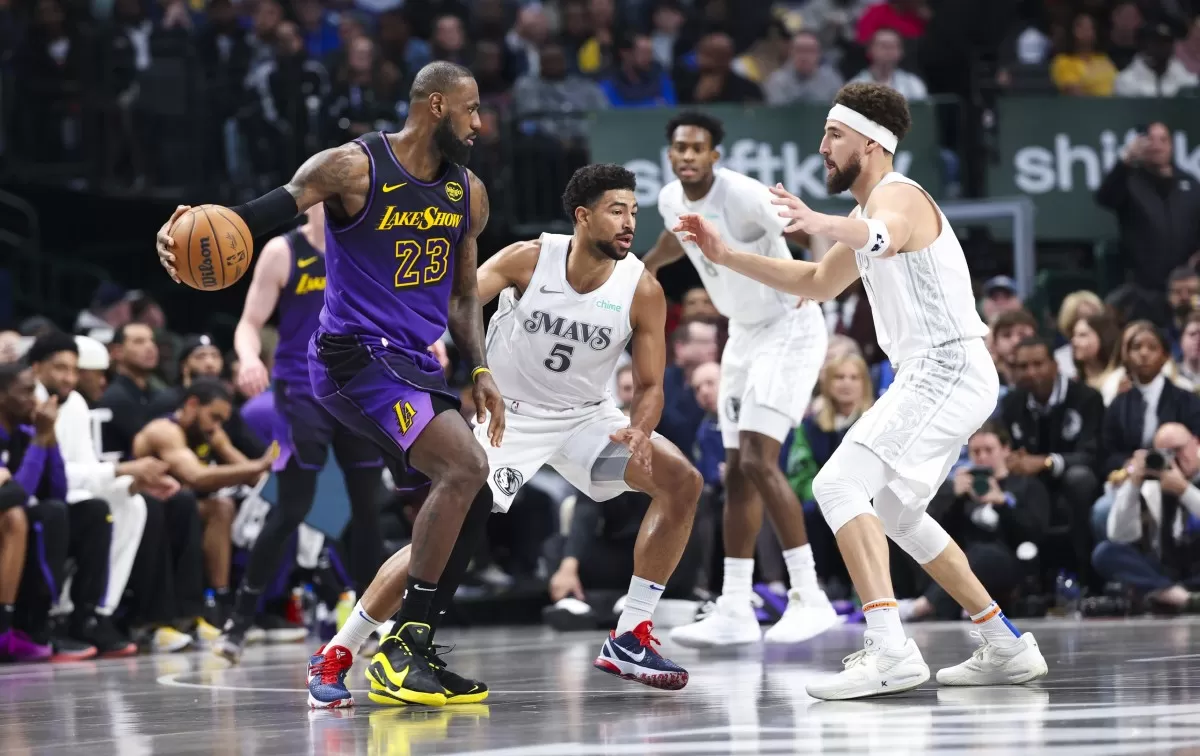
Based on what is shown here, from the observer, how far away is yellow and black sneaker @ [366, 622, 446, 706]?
5.99 metres

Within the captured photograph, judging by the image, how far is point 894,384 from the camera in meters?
6.30

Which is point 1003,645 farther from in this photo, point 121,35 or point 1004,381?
point 121,35

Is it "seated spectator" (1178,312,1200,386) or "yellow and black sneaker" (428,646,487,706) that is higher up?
"seated spectator" (1178,312,1200,386)

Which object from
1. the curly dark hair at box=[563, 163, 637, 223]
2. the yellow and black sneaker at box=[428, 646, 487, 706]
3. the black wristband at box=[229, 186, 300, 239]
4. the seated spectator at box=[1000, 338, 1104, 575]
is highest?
the curly dark hair at box=[563, 163, 637, 223]

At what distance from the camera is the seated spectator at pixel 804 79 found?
1566cm

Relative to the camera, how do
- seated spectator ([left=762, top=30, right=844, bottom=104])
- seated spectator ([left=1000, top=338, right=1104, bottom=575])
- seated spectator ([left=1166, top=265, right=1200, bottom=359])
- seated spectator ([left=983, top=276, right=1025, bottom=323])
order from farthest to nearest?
1. seated spectator ([left=762, top=30, right=844, bottom=104])
2. seated spectator ([left=983, top=276, right=1025, bottom=323])
3. seated spectator ([left=1166, top=265, right=1200, bottom=359])
4. seated spectator ([left=1000, top=338, right=1104, bottom=575])

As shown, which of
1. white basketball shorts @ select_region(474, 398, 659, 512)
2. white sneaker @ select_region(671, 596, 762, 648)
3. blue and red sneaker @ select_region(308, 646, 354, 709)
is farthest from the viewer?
white sneaker @ select_region(671, 596, 762, 648)

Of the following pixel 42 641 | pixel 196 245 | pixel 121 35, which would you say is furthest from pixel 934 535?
pixel 121 35

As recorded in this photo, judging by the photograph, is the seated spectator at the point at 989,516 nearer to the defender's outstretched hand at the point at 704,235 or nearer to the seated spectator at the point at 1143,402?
the seated spectator at the point at 1143,402

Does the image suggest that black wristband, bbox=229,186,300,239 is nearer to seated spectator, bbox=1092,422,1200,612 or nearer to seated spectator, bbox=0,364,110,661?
seated spectator, bbox=0,364,110,661

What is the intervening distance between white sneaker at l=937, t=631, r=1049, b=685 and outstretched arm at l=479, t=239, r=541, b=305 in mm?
2366

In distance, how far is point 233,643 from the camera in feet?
28.7

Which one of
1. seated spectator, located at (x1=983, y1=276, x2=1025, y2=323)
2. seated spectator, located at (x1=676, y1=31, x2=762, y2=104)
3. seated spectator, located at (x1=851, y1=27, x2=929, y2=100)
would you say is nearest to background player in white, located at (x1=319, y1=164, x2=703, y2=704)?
seated spectator, located at (x1=983, y1=276, x2=1025, y2=323)

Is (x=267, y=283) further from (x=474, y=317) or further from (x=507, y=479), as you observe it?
(x=474, y=317)
